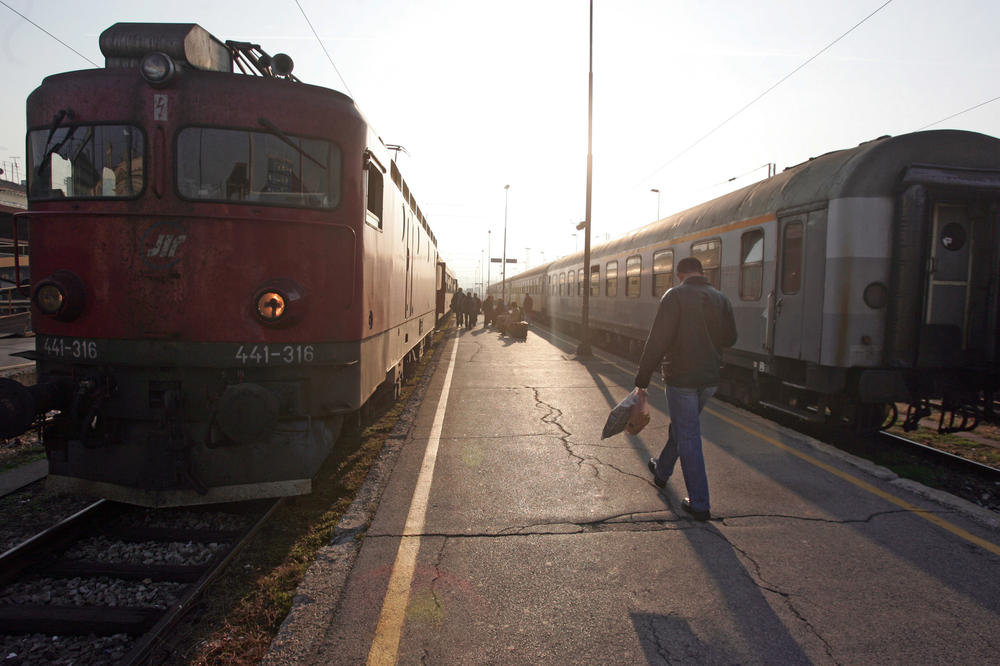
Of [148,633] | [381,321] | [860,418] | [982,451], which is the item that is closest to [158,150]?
[381,321]

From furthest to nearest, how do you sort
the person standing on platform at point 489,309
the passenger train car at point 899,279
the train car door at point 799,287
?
the person standing on platform at point 489,309 → the train car door at point 799,287 → the passenger train car at point 899,279

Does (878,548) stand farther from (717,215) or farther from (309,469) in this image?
(717,215)

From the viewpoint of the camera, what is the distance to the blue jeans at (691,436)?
438 cm

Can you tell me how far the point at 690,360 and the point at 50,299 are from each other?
4.69 meters

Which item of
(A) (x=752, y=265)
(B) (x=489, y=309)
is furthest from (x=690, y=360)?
(B) (x=489, y=309)

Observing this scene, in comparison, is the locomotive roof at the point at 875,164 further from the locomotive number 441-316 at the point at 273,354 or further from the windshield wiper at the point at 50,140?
the windshield wiper at the point at 50,140

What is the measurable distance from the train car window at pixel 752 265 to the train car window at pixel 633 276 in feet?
16.3

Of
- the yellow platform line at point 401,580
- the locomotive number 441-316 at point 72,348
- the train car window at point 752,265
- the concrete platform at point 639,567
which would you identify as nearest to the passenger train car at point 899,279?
the train car window at point 752,265

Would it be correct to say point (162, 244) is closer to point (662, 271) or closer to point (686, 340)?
point (686, 340)

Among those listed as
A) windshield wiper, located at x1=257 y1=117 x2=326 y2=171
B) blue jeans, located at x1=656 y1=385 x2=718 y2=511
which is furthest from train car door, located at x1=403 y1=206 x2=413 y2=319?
blue jeans, located at x1=656 y1=385 x2=718 y2=511

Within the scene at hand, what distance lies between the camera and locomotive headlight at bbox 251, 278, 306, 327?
4270 mm

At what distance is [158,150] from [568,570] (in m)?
4.07

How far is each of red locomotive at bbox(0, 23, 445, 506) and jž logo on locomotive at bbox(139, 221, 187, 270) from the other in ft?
0.03

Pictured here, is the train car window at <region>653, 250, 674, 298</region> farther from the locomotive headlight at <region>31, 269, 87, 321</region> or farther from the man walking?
the locomotive headlight at <region>31, 269, 87, 321</region>
